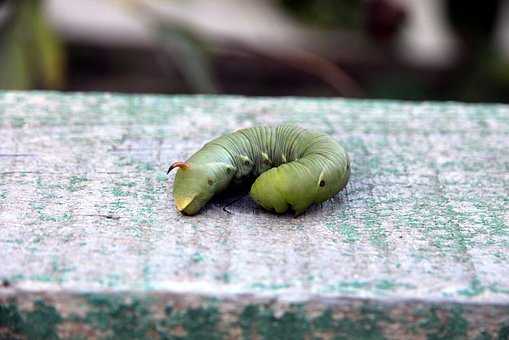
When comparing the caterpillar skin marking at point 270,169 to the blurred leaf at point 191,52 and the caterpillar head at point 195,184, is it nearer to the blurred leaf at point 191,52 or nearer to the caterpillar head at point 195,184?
the caterpillar head at point 195,184

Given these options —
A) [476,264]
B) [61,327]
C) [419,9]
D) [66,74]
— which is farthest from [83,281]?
[419,9]

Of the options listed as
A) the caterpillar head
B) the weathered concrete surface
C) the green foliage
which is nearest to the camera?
the weathered concrete surface

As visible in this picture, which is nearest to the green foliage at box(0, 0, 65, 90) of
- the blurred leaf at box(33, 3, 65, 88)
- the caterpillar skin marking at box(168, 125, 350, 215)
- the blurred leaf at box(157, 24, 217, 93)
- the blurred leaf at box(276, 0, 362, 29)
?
the blurred leaf at box(33, 3, 65, 88)

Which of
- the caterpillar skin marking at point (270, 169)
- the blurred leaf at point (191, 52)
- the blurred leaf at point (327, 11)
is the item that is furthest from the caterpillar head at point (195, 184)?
the blurred leaf at point (327, 11)

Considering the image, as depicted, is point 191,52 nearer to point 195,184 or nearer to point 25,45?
point 25,45

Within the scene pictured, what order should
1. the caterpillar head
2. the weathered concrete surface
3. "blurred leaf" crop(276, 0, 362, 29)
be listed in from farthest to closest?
1. "blurred leaf" crop(276, 0, 362, 29)
2. the caterpillar head
3. the weathered concrete surface

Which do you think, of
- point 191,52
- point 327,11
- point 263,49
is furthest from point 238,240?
point 263,49

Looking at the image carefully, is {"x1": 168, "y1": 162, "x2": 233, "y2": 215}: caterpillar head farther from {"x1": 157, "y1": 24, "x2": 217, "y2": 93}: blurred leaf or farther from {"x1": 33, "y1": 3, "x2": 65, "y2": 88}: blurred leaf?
{"x1": 33, "y1": 3, "x2": 65, "y2": 88}: blurred leaf
